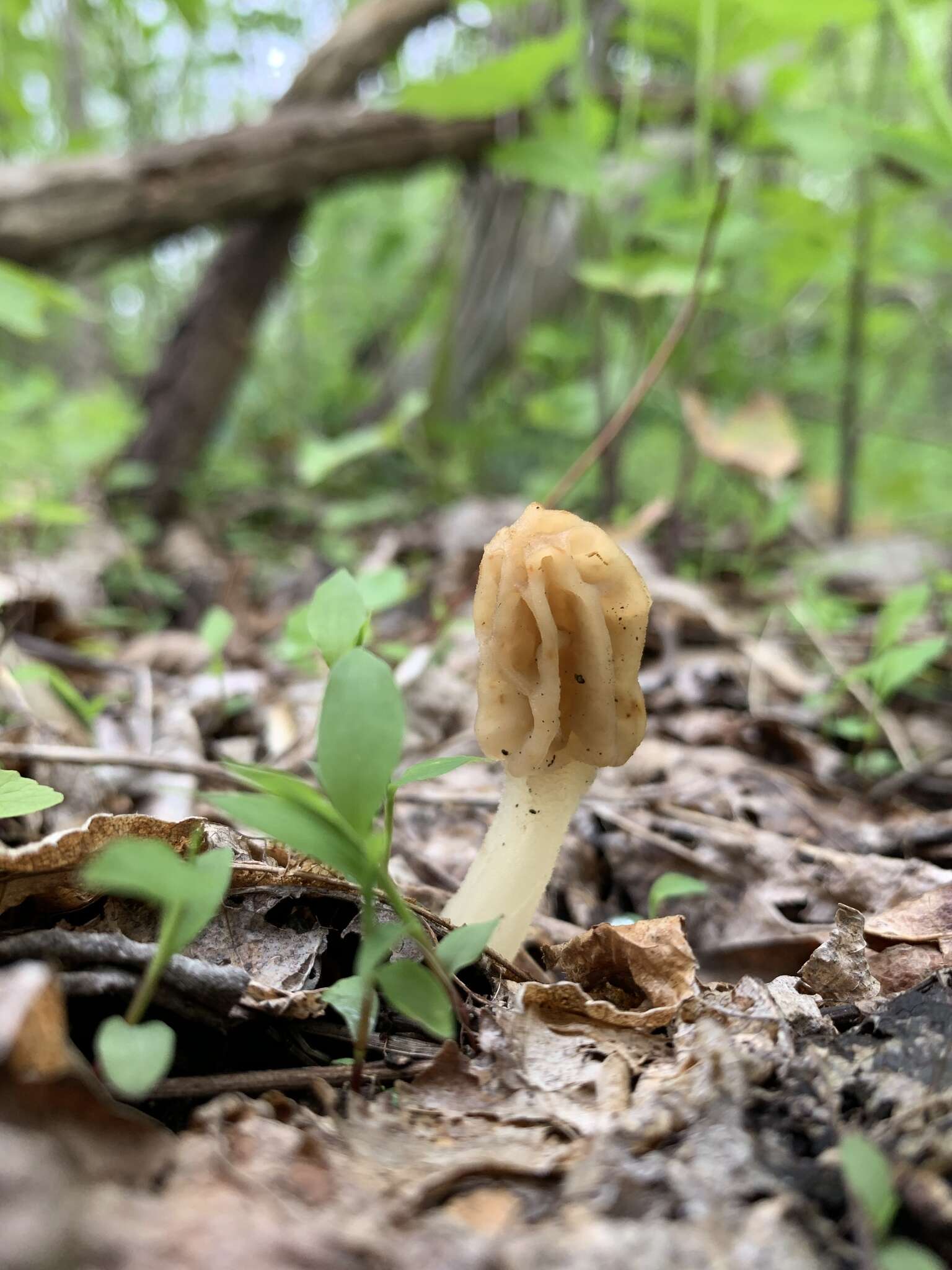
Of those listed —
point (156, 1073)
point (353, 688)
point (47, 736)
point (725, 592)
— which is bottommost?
point (725, 592)

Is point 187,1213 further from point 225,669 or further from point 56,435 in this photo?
point 56,435

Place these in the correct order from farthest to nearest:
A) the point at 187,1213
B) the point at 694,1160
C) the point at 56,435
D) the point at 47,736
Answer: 1. the point at 56,435
2. the point at 47,736
3. the point at 694,1160
4. the point at 187,1213

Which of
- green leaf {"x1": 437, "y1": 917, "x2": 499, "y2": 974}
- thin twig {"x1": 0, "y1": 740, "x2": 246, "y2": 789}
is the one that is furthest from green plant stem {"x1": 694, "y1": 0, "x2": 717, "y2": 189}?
green leaf {"x1": 437, "y1": 917, "x2": 499, "y2": 974}

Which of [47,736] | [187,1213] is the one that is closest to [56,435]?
[47,736]

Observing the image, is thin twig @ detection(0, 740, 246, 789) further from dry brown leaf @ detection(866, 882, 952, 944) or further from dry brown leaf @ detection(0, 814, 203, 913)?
dry brown leaf @ detection(866, 882, 952, 944)

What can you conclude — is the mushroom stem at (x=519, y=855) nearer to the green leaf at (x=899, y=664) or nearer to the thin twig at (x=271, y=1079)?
the thin twig at (x=271, y=1079)

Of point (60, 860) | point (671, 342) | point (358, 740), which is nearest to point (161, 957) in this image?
point (358, 740)
